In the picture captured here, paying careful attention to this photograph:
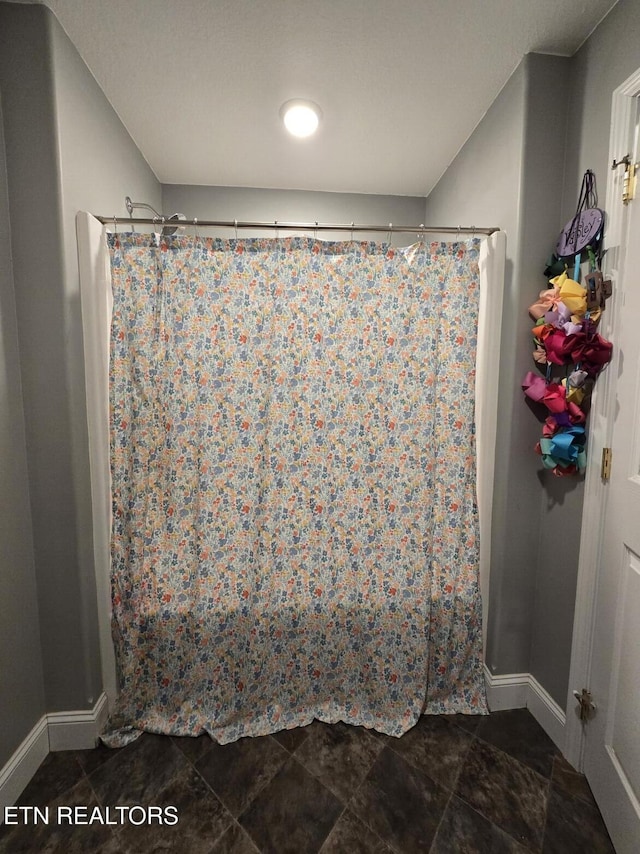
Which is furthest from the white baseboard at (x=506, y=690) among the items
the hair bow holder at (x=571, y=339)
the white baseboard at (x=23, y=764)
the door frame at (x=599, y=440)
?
the white baseboard at (x=23, y=764)

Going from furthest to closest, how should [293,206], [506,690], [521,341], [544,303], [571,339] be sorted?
[293,206] < [506,690] < [521,341] < [544,303] < [571,339]

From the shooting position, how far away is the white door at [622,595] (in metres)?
1.08

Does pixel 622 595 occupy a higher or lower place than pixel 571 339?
lower

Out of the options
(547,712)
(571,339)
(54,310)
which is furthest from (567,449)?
(54,310)

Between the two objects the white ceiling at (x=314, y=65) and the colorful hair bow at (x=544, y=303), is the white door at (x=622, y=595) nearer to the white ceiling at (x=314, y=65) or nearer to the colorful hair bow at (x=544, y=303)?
the colorful hair bow at (x=544, y=303)

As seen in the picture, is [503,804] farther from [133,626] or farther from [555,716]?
[133,626]

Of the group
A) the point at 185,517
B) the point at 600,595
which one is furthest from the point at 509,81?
the point at 185,517

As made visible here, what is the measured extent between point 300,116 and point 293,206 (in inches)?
31.0

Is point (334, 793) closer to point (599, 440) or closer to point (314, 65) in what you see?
point (599, 440)

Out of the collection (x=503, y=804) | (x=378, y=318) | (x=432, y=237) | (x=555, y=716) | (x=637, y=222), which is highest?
(x=432, y=237)

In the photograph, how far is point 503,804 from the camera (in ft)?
4.01

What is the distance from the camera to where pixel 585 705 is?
1275 millimetres

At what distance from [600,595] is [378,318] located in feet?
4.02

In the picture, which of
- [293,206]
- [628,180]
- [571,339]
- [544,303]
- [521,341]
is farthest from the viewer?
[293,206]
